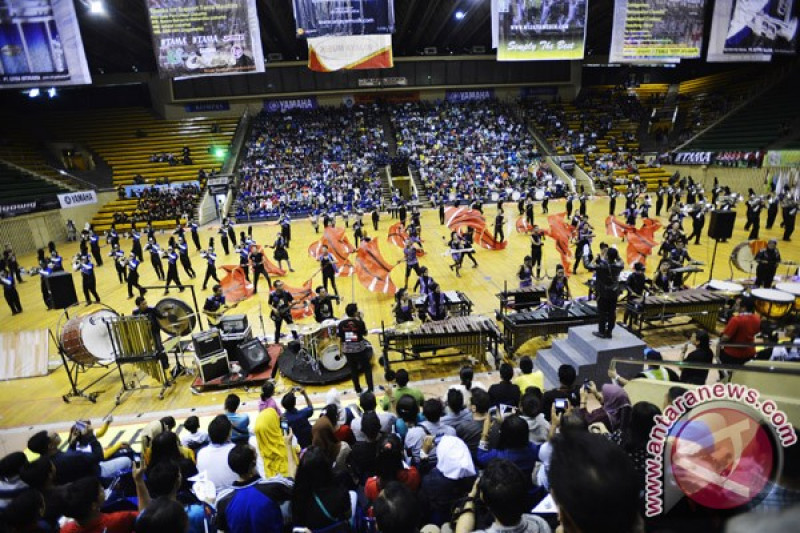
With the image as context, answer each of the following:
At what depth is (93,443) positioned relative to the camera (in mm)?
4387

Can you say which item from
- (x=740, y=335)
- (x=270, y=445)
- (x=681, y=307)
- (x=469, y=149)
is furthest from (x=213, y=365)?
(x=469, y=149)

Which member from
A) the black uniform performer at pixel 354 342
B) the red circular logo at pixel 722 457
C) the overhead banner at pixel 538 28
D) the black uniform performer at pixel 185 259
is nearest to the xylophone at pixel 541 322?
the black uniform performer at pixel 354 342

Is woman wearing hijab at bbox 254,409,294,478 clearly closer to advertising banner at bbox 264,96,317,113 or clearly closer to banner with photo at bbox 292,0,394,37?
banner with photo at bbox 292,0,394,37

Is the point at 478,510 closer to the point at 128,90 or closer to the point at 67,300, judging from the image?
the point at 67,300

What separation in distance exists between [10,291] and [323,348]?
1087 centimetres

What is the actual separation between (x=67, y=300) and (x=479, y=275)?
10438mm

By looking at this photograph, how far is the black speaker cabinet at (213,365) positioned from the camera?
24.7 ft

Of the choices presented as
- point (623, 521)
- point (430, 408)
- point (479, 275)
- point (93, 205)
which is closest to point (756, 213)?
point (479, 275)

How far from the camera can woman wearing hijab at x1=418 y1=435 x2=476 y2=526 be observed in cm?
326

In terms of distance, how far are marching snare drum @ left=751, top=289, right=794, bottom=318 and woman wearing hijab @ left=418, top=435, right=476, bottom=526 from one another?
7.40 m

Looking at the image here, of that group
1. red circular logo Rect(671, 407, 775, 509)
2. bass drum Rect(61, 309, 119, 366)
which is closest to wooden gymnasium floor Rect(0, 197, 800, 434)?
bass drum Rect(61, 309, 119, 366)

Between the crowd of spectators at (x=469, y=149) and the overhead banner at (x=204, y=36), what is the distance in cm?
1777

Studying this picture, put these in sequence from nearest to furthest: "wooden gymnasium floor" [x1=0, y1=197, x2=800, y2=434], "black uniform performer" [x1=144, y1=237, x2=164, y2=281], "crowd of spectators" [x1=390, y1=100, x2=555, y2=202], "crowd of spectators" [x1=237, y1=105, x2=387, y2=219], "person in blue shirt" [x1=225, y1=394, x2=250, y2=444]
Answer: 1. "person in blue shirt" [x1=225, y1=394, x2=250, y2=444]
2. "wooden gymnasium floor" [x1=0, y1=197, x2=800, y2=434]
3. "black uniform performer" [x1=144, y1=237, x2=164, y2=281]
4. "crowd of spectators" [x1=237, y1=105, x2=387, y2=219]
5. "crowd of spectators" [x1=390, y1=100, x2=555, y2=202]

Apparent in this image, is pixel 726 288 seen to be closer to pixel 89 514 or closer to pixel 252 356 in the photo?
pixel 252 356
